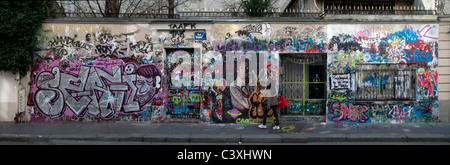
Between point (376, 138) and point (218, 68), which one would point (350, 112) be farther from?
point (218, 68)

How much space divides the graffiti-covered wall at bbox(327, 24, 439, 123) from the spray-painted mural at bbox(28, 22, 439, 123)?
0.03 meters

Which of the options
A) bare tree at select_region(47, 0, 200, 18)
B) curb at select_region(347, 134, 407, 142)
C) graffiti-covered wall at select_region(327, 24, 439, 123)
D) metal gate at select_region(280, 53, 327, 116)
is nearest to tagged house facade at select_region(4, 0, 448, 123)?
graffiti-covered wall at select_region(327, 24, 439, 123)

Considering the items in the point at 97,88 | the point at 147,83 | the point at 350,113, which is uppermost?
the point at 147,83

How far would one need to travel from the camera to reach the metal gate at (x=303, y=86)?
10.7 m

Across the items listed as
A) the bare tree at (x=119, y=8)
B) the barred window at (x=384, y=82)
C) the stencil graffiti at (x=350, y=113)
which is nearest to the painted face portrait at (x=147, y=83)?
the bare tree at (x=119, y=8)

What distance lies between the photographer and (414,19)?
1010 cm

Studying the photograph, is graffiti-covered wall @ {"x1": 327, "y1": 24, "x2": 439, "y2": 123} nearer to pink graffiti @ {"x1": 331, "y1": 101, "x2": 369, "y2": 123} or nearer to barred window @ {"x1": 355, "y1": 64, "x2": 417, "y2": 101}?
pink graffiti @ {"x1": 331, "y1": 101, "x2": 369, "y2": 123}

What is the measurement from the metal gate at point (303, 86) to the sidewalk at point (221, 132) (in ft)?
2.27

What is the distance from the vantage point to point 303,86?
10742mm

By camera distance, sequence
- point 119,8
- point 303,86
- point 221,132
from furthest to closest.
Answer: point 119,8 → point 303,86 → point 221,132

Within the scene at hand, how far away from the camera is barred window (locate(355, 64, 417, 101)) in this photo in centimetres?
1033

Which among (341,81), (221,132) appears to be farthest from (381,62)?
(221,132)

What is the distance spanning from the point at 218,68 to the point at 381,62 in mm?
5134

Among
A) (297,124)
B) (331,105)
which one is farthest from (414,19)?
(297,124)
